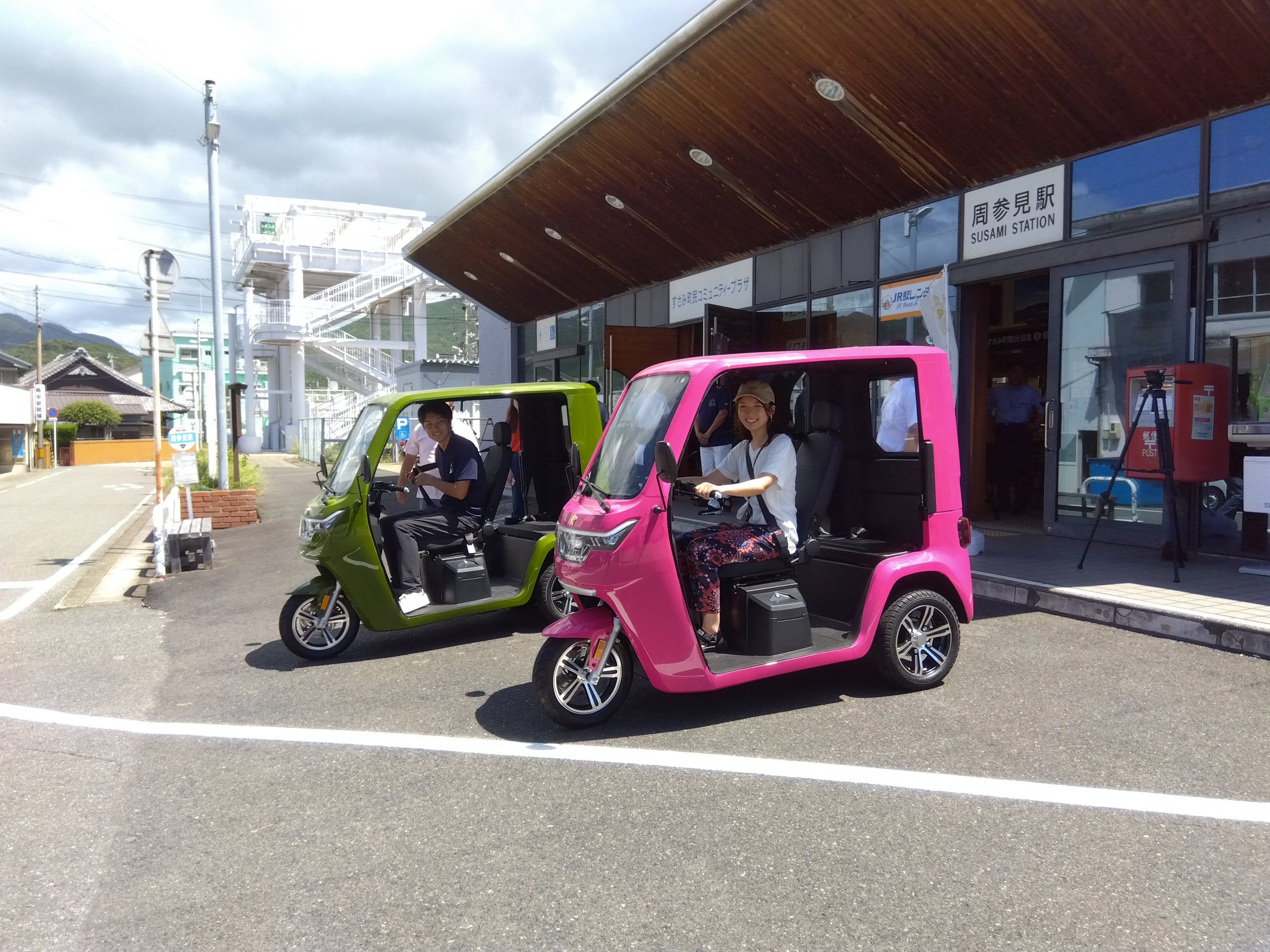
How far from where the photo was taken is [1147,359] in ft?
29.0

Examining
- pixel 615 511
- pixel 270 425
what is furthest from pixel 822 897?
pixel 270 425

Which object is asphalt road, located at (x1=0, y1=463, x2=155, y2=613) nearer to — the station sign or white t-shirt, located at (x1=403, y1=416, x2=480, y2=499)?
white t-shirt, located at (x1=403, y1=416, x2=480, y2=499)

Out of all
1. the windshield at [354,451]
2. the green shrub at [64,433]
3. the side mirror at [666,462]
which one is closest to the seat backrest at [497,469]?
the windshield at [354,451]

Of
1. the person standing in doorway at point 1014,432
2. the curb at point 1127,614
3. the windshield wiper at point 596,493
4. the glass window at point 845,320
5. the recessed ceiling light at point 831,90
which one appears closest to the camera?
the windshield wiper at point 596,493

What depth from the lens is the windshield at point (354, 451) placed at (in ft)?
21.2

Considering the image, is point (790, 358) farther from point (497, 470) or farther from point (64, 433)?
point (64, 433)

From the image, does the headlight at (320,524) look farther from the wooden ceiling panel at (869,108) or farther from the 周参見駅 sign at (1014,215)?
the 周参見駅 sign at (1014,215)

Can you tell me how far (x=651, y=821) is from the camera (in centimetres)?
348

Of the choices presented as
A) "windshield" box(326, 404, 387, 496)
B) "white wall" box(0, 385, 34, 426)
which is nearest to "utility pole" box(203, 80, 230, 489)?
"windshield" box(326, 404, 387, 496)

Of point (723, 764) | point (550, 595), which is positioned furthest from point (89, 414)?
point (723, 764)

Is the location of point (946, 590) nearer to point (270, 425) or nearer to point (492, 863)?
point (492, 863)

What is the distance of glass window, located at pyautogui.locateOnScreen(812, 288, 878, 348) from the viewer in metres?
12.0

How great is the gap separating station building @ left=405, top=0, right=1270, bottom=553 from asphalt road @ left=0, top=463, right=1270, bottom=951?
402cm

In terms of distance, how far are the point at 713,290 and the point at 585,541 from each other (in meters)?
11.5
